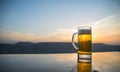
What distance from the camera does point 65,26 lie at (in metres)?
1.86

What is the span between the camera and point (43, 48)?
1.73 meters

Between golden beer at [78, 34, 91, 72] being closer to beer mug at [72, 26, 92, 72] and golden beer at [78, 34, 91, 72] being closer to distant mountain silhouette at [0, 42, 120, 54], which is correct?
beer mug at [72, 26, 92, 72]

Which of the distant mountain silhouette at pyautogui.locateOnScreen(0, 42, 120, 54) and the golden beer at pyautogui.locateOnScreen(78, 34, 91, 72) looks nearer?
the golden beer at pyautogui.locateOnScreen(78, 34, 91, 72)

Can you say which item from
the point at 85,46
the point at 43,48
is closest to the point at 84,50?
the point at 85,46

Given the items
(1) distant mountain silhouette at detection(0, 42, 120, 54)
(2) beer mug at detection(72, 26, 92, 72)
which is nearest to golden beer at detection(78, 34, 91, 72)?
(2) beer mug at detection(72, 26, 92, 72)

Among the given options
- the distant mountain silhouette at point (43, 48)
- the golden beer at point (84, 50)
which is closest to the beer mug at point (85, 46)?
the golden beer at point (84, 50)

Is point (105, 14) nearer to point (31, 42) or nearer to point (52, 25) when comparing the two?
point (52, 25)

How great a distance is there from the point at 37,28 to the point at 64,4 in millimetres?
316

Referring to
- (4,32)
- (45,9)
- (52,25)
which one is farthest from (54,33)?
(4,32)

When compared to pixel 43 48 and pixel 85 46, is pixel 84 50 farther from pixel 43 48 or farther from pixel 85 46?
pixel 43 48

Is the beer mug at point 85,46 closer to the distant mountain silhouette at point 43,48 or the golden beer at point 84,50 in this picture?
the golden beer at point 84,50

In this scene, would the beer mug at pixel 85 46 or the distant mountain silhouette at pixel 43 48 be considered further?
the distant mountain silhouette at pixel 43 48

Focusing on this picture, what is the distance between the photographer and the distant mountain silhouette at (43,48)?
173cm

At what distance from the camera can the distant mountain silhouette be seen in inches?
68.0
